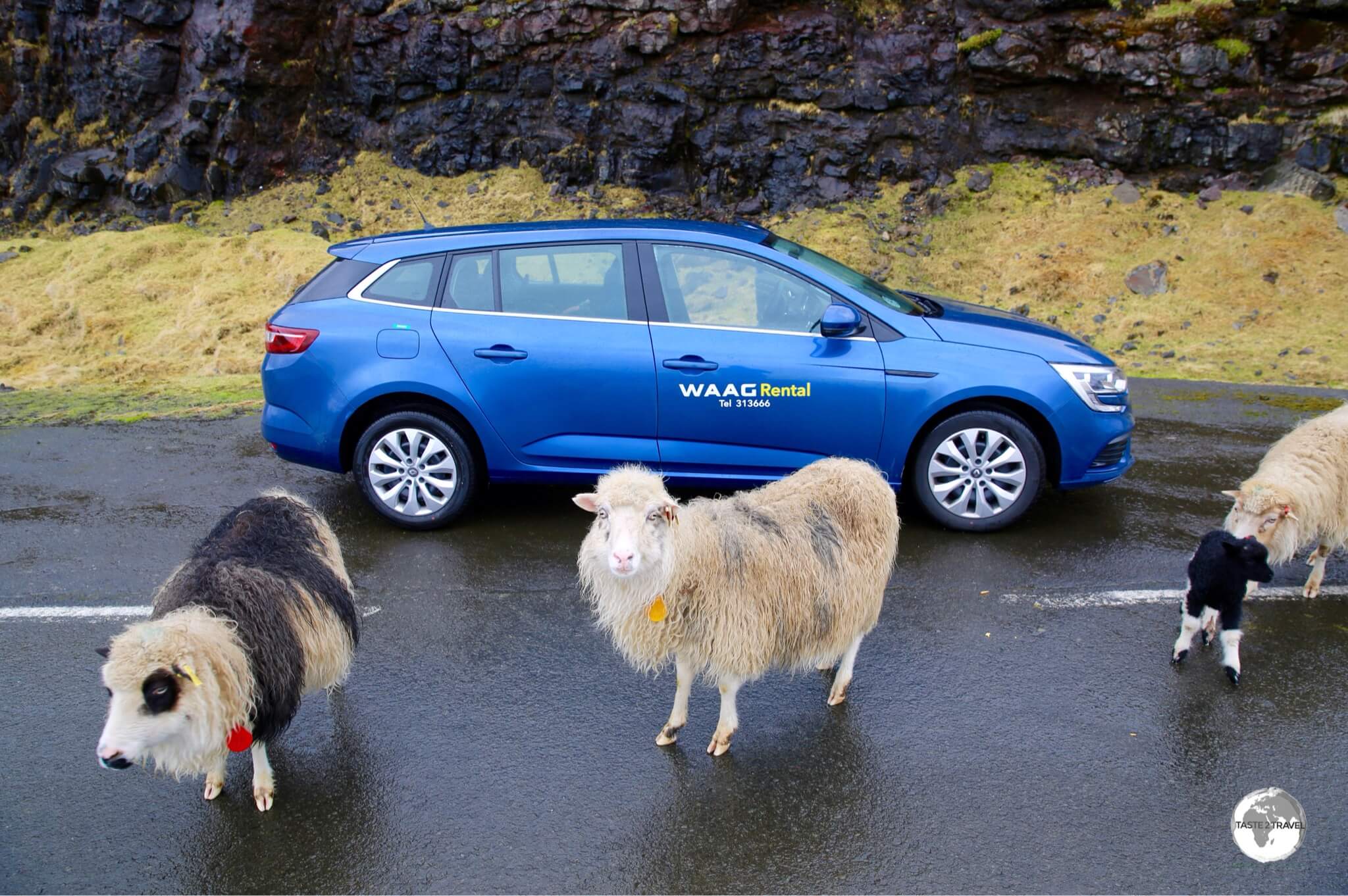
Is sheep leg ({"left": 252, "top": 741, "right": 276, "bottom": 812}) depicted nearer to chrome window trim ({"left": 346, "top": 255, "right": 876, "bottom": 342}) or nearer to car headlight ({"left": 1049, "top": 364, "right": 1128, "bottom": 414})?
chrome window trim ({"left": 346, "top": 255, "right": 876, "bottom": 342})

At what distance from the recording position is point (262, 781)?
3.88 m

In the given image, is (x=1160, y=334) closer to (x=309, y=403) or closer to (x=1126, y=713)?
(x=1126, y=713)

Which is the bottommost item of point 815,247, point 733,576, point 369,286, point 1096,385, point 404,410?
point 733,576

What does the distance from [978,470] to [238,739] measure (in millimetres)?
4874

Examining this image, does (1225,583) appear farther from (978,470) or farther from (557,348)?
(557,348)

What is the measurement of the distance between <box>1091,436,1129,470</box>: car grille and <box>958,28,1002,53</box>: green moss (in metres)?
11.3

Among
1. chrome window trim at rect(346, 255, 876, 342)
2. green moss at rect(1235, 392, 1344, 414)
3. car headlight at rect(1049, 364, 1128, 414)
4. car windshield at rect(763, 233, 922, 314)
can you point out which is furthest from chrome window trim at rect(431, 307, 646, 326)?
green moss at rect(1235, 392, 1344, 414)

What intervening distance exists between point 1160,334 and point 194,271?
14.5 metres

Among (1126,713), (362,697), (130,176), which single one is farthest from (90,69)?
(1126,713)

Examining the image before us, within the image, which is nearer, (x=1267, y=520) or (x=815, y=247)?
(x=1267, y=520)

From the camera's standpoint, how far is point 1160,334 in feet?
41.1

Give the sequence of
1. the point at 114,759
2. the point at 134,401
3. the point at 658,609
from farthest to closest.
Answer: the point at 134,401 < the point at 658,609 < the point at 114,759

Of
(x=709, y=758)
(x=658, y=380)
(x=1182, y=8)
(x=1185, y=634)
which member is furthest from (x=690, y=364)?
(x=1182, y=8)

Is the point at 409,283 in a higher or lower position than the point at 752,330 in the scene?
higher
